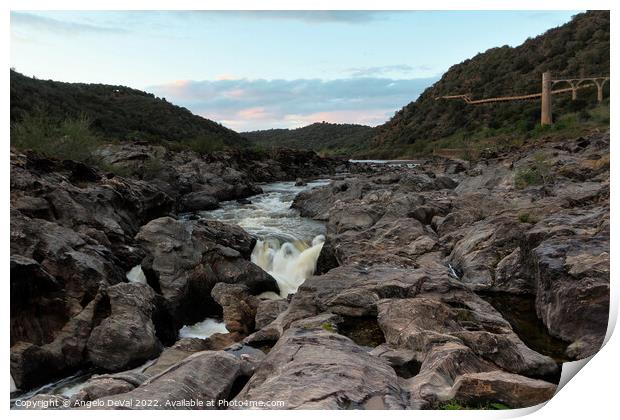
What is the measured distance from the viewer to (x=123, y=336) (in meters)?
6.62

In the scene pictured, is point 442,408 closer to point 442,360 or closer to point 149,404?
point 442,360

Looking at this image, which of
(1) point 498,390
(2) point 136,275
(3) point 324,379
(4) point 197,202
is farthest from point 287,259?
(4) point 197,202

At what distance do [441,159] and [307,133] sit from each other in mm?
14420

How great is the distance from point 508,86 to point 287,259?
11788mm

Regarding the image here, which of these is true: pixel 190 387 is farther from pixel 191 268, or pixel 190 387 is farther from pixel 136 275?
pixel 136 275

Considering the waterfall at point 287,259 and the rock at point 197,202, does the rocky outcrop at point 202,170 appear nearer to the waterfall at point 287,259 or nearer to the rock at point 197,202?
the rock at point 197,202

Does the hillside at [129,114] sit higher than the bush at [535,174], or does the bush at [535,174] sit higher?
the hillside at [129,114]

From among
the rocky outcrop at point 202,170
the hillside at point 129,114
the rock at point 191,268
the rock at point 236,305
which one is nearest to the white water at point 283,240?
the rock at point 191,268

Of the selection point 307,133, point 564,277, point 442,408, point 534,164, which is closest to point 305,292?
point 442,408

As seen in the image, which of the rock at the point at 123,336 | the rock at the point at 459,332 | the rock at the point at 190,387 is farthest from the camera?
the rock at the point at 123,336

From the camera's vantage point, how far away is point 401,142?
39531 mm

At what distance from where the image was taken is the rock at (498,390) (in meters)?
3.98

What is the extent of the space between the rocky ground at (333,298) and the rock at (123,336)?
0.07 ft
